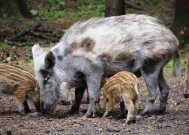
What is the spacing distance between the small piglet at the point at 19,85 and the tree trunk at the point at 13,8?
11.6m

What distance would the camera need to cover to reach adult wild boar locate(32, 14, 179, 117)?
354 inches

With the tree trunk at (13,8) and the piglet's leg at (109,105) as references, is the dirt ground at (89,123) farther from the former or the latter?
the tree trunk at (13,8)

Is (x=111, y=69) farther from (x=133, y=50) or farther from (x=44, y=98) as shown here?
(x=44, y=98)

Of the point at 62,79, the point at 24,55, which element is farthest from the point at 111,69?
the point at 24,55

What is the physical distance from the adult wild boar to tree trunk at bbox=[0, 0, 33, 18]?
1181 centimetres

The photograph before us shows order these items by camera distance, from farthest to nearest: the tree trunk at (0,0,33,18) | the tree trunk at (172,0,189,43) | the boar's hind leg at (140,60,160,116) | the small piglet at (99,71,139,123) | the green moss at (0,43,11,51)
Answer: the tree trunk at (0,0,33,18) < the tree trunk at (172,0,189,43) < the green moss at (0,43,11,51) < the boar's hind leg at (140,60,160,116) < the small piglet at (99,71,139,123)

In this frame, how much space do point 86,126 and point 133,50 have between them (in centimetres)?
160

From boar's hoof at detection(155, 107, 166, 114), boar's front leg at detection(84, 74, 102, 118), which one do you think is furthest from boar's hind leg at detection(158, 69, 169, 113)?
boar's front leg at detection(84, 74, 102, 118)

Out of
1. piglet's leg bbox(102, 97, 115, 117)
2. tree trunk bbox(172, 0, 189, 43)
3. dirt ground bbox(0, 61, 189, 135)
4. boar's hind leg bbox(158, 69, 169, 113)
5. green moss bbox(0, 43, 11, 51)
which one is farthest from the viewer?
tree trunk bbox(172, 0, 189, 43)

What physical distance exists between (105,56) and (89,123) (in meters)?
1.25

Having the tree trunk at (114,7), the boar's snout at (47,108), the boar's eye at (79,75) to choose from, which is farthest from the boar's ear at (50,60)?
the tree trunk at (114,7)

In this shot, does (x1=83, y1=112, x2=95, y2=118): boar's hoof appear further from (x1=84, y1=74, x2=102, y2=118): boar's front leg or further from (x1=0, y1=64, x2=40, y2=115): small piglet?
(x1=0, y1=64, x2=40, y2=115): small piglet

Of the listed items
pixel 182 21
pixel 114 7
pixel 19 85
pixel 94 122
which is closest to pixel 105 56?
pixel 94 122

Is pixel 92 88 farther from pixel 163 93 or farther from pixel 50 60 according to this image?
pixel 163 93
